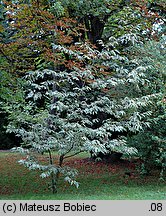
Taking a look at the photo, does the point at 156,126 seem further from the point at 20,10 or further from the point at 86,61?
the point at 20,10

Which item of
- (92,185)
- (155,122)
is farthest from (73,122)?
(92,185)

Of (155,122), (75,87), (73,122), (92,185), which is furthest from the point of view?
(92,185)

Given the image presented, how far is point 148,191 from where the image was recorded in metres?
7.42

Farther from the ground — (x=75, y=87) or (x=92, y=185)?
(x=75, y=87)

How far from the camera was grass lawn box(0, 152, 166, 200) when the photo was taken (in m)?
7.04

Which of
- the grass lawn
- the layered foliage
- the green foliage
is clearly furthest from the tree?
the grass lawn

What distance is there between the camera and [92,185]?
27.9 ft

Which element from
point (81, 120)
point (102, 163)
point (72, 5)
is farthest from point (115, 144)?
point (102, 163)

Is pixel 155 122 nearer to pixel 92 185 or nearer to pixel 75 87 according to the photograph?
pixel 75 87

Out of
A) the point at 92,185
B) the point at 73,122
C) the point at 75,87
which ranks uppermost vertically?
the point at 75,87

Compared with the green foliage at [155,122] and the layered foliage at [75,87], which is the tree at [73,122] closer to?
the layered foliage at [75,87]

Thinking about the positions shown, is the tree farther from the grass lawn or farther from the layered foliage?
the grass lawn

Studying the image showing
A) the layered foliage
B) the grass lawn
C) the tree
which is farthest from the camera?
the grass lawn

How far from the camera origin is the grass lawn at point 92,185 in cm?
704
